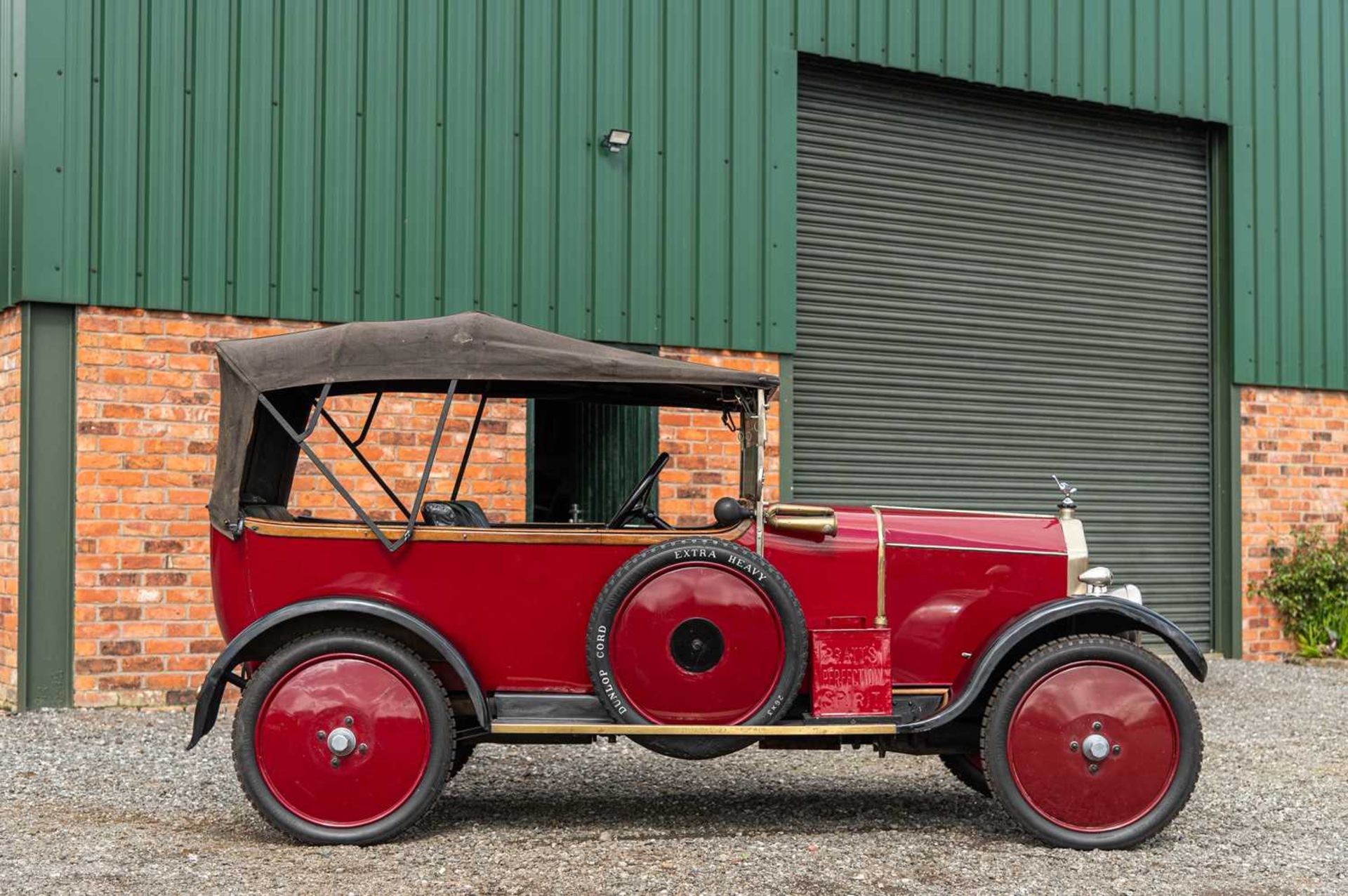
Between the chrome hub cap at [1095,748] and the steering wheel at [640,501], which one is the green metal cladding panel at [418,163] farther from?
the chrome hub cap at [1095,748]

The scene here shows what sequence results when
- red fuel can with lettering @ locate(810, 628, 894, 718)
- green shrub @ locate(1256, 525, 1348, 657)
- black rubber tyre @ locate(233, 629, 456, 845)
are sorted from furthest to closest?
1. green shrub @ locate(1256, 525, 1348, 657)
2. red fuel can with lettering @ locate(810, 628, 894, 718)
3. black rubber tyre @ locate(233, 629, 456, 845)

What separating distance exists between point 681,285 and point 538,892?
238 inches

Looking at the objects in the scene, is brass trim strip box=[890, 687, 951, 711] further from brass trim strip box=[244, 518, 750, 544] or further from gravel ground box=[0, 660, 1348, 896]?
brass trim strip box=[244, 518, 750, 544]

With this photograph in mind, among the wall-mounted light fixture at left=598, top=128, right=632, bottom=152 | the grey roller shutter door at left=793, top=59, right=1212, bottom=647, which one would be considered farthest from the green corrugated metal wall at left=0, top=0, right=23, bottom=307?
the grey roller shutter door at left=793, top=59, right=1212, bottom=647

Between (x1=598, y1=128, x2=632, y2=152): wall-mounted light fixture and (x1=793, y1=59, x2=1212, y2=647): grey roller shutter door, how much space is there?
5.35 ft

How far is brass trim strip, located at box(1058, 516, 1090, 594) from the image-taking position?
5.50 metres

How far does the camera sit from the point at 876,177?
432 inches

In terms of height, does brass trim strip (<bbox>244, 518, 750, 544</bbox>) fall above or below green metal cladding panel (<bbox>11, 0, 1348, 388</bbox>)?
below

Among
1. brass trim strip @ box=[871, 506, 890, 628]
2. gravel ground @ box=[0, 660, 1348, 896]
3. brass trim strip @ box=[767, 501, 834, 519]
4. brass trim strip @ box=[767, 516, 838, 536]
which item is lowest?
gravel ground @ box=[0, 660, 1348, 896]

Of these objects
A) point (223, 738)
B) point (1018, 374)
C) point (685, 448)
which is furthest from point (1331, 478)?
point (223, 738)

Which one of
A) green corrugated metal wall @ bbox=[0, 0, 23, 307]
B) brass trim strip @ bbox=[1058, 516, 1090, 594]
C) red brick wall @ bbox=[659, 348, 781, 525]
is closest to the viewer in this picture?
brass trim strip @ bbox=[1058, 516, 1090, 594]

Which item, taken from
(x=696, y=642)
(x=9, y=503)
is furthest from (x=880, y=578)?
(x=9, y=503)

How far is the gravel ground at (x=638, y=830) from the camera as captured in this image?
15.0 feet

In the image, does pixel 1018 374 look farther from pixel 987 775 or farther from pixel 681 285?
pixel 987 775
